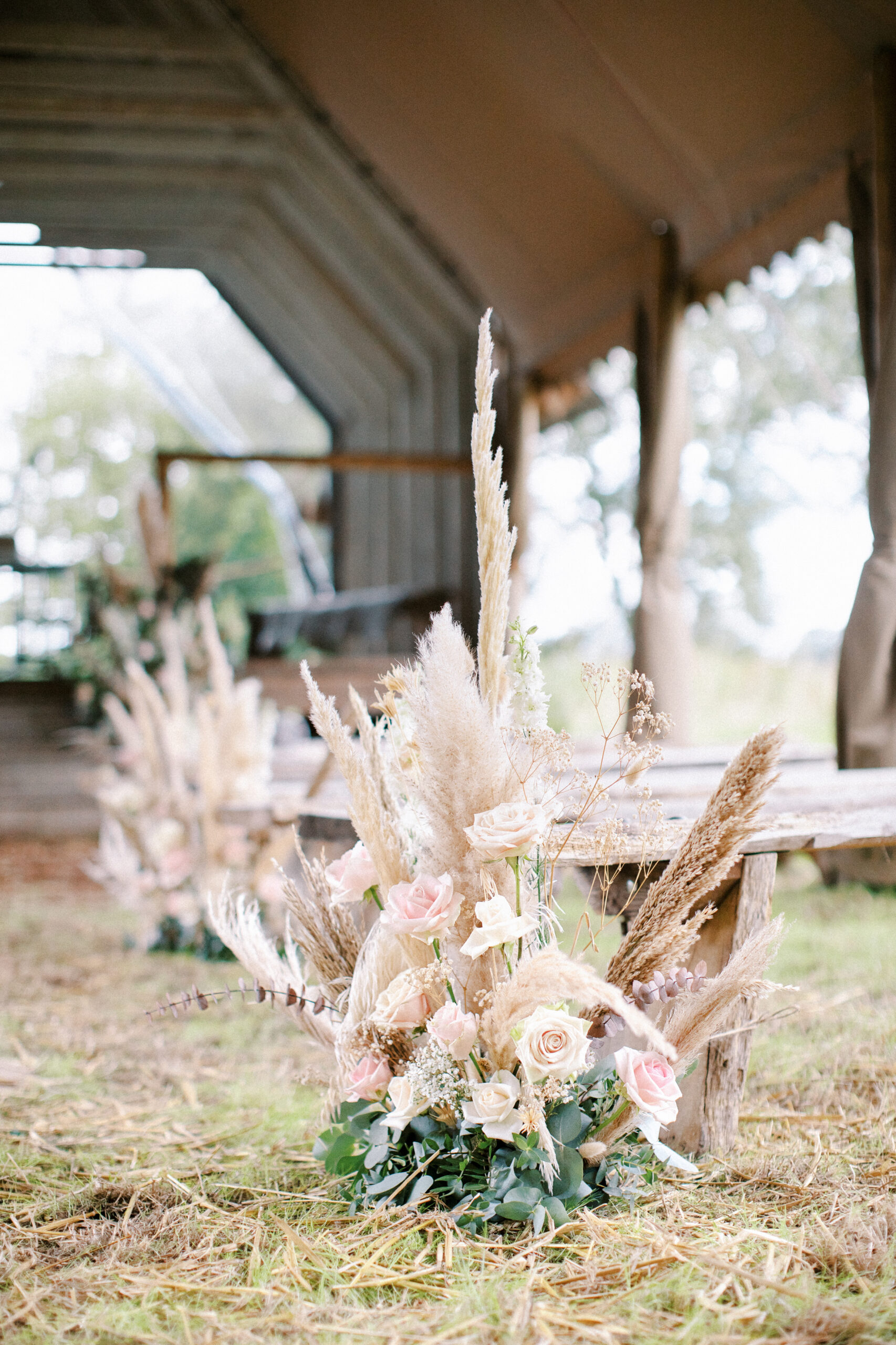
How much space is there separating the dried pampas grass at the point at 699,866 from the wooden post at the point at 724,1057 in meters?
0.23

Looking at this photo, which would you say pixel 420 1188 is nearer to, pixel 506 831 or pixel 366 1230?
pixel 366 1230

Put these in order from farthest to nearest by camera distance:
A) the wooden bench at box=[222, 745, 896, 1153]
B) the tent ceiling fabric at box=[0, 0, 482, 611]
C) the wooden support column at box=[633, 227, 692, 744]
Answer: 1. the tent ceiling fabric at box=[0, 0, 482, 611]
2. the wooden support column at box=[633, 227, 692, 744]
3. the wooden bench at box=[222, 745, 896, 1153]

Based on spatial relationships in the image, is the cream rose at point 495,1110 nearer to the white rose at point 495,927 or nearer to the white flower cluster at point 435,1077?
the white flower cluster at point 435,1077

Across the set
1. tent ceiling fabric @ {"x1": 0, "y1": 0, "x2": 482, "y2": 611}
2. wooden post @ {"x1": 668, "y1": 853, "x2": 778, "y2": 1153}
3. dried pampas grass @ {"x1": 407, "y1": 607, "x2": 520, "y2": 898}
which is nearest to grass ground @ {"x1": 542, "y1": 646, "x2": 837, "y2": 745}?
tent ceiling fabric @ {"x1": 0, "y1": 0, "x2": 482, "y2": 611}

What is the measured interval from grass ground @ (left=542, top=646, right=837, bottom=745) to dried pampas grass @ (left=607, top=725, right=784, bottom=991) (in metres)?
8.49

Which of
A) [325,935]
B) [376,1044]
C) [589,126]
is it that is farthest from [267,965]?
[589,126]

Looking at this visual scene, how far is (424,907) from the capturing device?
1.25m

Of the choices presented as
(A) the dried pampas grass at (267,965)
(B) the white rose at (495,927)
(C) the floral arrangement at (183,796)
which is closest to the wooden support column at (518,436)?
(C) the floral arrangement at (183,796)

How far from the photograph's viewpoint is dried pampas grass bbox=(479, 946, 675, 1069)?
101 cm

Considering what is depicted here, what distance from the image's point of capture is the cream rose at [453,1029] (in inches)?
50.1

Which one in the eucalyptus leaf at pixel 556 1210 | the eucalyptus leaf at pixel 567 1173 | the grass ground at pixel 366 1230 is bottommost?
the grass ground at pixel 366 1230

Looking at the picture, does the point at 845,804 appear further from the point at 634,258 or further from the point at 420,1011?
the point at 634,258

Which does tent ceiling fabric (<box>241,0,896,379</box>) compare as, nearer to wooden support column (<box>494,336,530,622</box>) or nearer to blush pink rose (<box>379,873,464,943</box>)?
wooden support column (<box>494,336,530,622</box>)

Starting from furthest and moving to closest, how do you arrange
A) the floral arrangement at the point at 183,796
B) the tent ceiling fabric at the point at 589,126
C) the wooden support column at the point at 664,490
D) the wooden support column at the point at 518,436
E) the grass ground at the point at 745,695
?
1. the grass ground at the point at 745,695
2. the wooden support column at the point at 518,436
3. the wooden support column at the point at 664,490
4. the tent ceiling fabric at the point at 589,126
5. the floral arrangement at the point at 183,796
